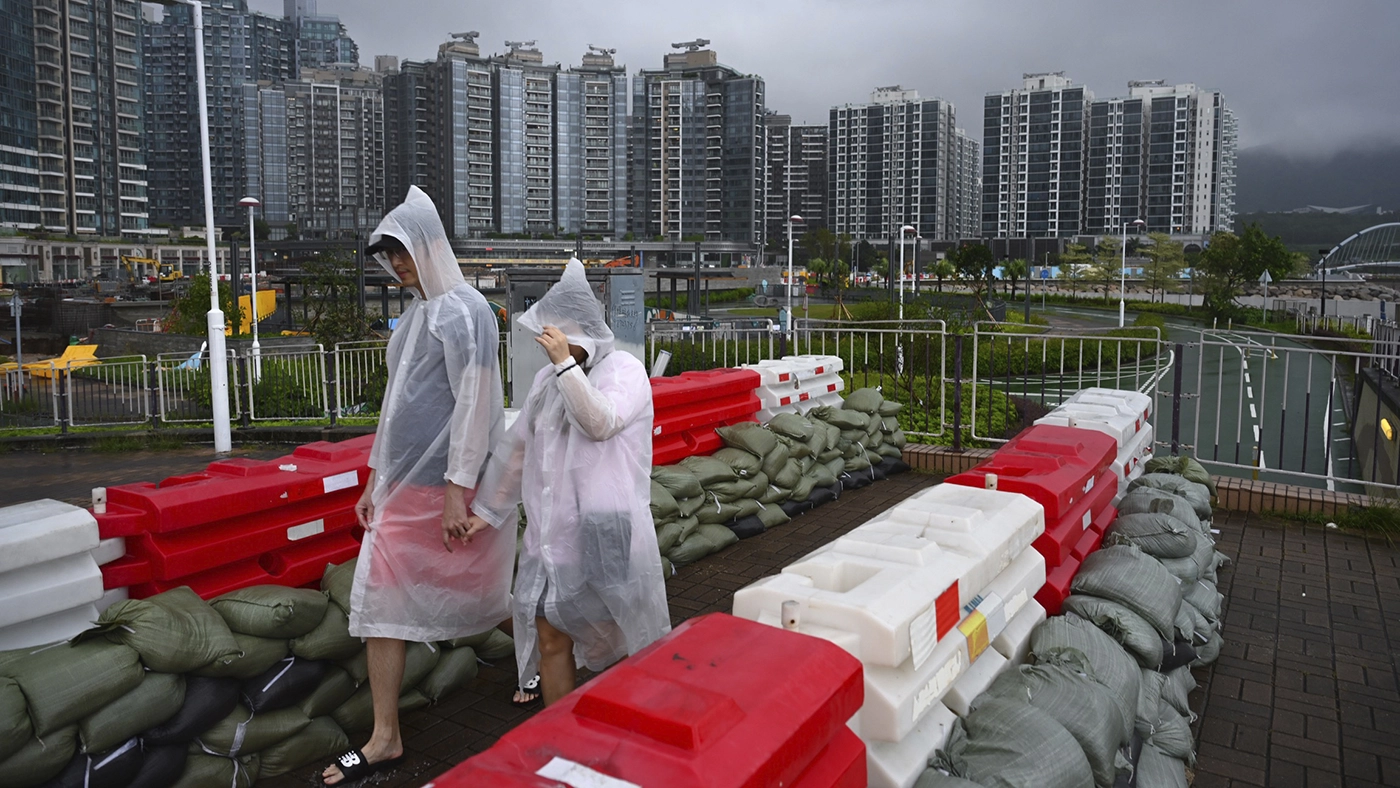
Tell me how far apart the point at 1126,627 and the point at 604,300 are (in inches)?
337

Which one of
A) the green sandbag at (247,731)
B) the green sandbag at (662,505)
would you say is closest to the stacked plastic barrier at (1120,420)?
the green sandbag at (662,505)

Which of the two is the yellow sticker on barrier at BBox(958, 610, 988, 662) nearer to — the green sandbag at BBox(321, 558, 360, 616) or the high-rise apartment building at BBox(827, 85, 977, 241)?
the green sandbag at BBox(321, 558, 360, 616)

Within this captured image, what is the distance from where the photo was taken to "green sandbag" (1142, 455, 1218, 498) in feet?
20.4

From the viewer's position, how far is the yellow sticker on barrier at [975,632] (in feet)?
9.65

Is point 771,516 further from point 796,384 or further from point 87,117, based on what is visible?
point 87,117

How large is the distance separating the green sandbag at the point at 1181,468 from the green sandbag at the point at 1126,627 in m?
2.85

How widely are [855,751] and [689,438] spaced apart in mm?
4611

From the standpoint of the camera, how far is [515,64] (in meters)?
99.6

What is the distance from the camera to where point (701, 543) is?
5.88m

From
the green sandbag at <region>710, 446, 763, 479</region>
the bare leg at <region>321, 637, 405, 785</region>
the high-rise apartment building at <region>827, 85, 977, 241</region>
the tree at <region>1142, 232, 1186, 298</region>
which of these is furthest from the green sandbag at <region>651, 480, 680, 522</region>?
the high-rise apartment building at <region>827, 85, 977, 241</region>

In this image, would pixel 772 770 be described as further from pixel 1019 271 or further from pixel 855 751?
pixel 1019 271

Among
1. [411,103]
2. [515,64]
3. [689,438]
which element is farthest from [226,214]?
[689,438]

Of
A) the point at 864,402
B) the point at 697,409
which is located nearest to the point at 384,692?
the point at 697,409

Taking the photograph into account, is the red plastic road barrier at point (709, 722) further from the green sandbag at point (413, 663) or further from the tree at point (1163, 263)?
the tree at point (1163, 263)
